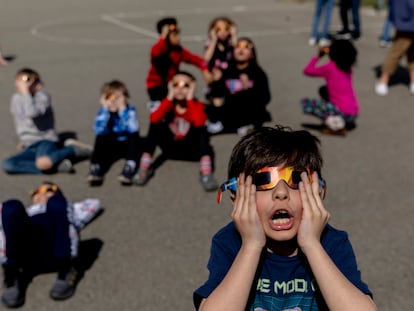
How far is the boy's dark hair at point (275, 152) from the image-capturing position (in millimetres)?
2156

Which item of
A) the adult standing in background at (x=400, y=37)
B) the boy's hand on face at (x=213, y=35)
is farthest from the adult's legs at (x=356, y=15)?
the boy's hand on face at (x=213, y=35)

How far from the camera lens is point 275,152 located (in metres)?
2.18

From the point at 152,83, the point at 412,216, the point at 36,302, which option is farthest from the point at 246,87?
the point at 36,302

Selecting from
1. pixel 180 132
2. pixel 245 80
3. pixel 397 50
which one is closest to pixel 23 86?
pixel 180 132

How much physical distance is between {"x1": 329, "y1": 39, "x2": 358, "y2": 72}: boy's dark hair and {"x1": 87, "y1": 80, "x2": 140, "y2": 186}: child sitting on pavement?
2.71 metres

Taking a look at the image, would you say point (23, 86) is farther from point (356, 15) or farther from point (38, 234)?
point (356, 15)

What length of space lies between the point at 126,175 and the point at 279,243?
12.5ft

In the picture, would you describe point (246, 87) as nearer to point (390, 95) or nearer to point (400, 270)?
point (390, 95)

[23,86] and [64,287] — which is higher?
[23,86]

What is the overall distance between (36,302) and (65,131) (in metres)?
3.69

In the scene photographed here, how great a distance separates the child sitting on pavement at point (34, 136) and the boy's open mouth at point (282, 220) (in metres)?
4.40

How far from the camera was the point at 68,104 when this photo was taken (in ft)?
28.1

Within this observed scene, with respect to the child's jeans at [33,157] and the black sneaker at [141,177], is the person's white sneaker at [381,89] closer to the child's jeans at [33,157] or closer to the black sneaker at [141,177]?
Result: the black sneaker at [141,177]

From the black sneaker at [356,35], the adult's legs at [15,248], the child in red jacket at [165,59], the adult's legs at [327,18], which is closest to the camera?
the adult's legs at [15,248]
